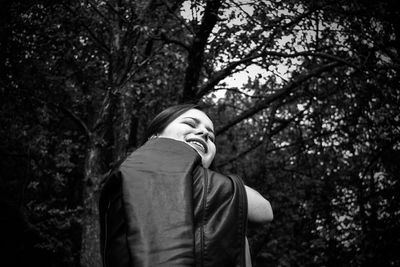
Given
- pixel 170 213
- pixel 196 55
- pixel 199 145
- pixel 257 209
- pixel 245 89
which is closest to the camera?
pixel 170 213

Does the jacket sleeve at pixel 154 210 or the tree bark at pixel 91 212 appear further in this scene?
the tree bark at pixel 91 212

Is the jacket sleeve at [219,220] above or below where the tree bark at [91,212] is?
above

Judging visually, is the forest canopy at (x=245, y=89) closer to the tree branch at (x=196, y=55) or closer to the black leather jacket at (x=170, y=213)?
the tree branch at (x=196, y=55)

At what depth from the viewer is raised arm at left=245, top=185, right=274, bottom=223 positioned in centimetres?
131

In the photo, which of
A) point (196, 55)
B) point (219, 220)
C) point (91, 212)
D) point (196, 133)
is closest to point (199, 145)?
point (196, 133)

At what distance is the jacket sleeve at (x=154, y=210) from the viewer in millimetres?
1002

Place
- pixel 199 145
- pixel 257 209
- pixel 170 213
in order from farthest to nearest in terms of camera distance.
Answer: pixel 199 145, pixel 257 209, pixel 170 213

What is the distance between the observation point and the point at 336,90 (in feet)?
24.4

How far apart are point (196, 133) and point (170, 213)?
80cm

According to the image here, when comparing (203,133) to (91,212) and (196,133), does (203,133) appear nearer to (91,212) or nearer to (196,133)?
(196,133)

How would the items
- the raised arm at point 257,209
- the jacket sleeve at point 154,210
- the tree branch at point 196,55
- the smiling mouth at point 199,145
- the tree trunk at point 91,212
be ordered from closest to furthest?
1. the jacket sleeve at point 154,210
2. the raised arm at point 257,209
3. the smiling mouth at point 199,145
4. the tree trunk at point 91,212
5. the tree branch at point 196,55

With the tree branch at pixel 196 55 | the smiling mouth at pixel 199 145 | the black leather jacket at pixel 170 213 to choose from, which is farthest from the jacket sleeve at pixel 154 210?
the tree branch at pixel 196 55

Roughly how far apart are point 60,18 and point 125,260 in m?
7.23

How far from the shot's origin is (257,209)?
51.9 inches
